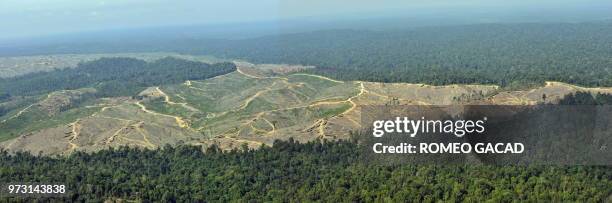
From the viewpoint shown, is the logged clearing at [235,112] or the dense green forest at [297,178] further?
the logged clearing at [235,112]

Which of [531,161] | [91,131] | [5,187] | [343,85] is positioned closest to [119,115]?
[91,131]

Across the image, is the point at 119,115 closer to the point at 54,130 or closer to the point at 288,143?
the point at 54,130

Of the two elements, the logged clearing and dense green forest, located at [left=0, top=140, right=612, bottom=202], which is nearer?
dense green forest, located at [left=0, top=140, right=612, bottom=202]

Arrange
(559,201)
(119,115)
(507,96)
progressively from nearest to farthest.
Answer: (559,201) < (507,96) < (119,115)

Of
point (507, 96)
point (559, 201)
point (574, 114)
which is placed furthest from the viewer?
point (507, 96)
